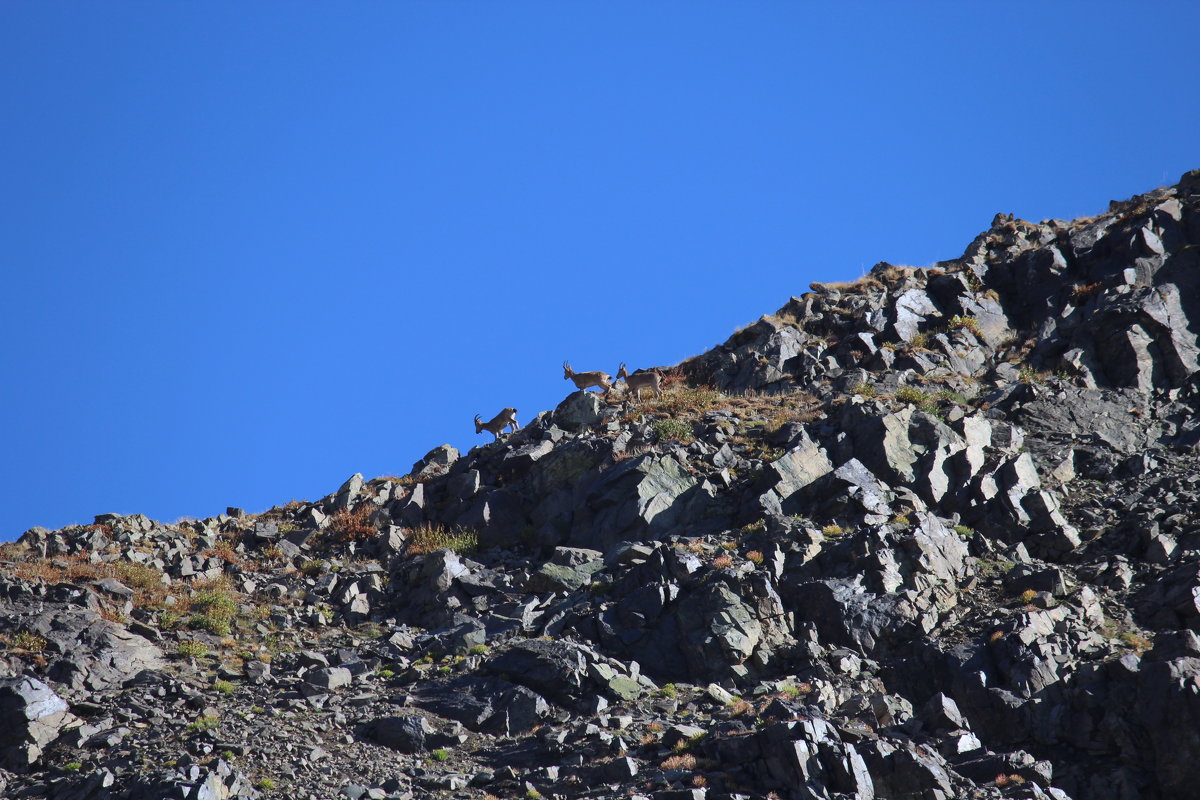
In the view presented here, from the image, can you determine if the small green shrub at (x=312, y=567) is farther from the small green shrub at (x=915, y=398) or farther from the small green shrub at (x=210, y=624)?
the small green shrub at (x=915, y=398)

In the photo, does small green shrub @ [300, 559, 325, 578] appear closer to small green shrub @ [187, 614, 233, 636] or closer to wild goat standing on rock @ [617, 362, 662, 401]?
small green shrub @ [187, 614, 233, 636]

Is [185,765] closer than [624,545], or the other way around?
[185,765]

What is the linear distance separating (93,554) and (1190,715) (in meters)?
23.7

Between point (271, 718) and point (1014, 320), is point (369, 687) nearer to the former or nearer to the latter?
point (271, 718)

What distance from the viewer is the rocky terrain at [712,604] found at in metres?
16.6

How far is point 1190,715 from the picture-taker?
1591cm

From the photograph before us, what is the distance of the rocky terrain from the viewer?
16.6m

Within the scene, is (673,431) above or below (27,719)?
above

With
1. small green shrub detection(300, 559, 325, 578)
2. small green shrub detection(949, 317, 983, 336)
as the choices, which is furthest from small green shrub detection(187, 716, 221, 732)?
small green shrub detection(949, 317, 983, 336)

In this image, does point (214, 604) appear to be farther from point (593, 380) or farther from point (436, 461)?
point (593, 380)

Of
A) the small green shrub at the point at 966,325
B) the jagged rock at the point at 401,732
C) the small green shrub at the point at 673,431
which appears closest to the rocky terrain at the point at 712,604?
the jagged rock at the point at 401,732

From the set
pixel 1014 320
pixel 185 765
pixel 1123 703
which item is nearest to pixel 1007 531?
pixel 1123 703

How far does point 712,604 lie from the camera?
69.1 ft

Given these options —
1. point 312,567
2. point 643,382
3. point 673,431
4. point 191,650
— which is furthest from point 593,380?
point 191,650
